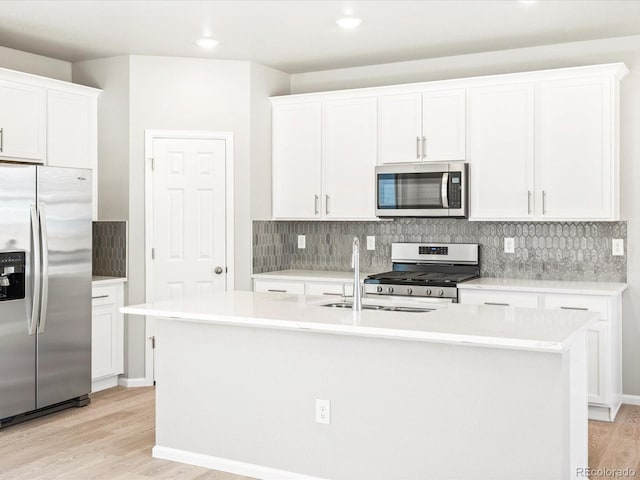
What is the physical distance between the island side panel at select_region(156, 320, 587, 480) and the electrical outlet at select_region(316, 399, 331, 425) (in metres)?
0.02

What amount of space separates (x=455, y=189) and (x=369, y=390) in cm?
228

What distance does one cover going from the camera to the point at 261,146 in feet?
18.9

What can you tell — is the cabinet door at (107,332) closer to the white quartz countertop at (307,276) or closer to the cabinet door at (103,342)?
the cabinet door at (103,342)

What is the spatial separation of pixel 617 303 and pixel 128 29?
3807 millimetres

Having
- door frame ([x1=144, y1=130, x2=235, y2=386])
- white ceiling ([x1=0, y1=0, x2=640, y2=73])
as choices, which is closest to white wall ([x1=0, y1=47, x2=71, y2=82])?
white ceiling ([x1=0, y1=0, x2=640, y2=73])

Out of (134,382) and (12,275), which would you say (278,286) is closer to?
(134,382)

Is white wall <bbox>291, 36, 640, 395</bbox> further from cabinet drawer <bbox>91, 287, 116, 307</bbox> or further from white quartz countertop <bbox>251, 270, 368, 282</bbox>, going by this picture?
cabinet drawer <bbox>91, 287, 116, 307</bbox>

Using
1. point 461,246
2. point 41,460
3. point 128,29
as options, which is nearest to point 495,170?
point 461,246

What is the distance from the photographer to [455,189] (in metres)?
5.11

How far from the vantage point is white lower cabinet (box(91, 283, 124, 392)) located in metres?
5.19

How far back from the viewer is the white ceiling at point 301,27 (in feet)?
13.8

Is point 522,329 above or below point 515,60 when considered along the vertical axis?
below

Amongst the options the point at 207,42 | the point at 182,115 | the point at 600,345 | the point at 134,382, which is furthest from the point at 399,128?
the point at 134,382

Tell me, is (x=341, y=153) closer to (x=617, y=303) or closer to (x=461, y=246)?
(x=461, y=246)
